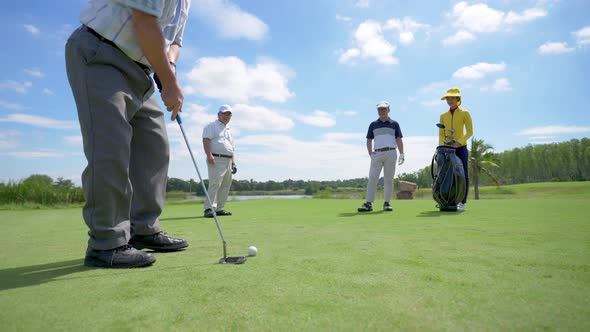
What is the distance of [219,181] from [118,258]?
4.53 metres

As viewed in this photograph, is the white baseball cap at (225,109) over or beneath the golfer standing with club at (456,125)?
over

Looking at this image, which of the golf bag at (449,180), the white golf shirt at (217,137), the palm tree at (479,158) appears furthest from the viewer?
the palm tree at (479,158)

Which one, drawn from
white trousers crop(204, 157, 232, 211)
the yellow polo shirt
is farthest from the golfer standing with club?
white trousers crop(204, 157, 232, 211)

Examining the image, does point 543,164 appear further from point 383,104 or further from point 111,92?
point 111,92

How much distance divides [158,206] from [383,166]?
495 cm

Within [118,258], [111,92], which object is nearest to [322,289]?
[118,258]

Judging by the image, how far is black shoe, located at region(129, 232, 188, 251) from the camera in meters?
2.64

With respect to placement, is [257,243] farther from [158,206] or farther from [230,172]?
[230,172]

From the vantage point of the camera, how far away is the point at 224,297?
142 centimetres

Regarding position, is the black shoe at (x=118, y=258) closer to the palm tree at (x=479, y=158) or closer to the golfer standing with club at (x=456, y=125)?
the golfer standing with club at (x=456, y=125)

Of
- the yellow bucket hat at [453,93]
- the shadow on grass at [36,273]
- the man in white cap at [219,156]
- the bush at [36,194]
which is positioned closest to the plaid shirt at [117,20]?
the shadow on grass at [36,273]

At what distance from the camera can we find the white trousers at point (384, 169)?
6.63 meters

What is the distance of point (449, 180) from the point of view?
5.91m

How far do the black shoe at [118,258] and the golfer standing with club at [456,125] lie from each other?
17.6ft
